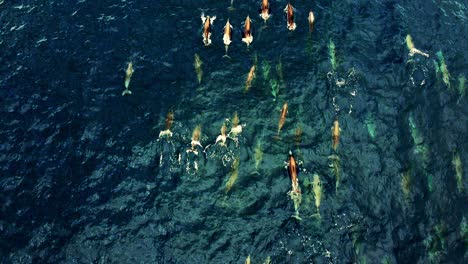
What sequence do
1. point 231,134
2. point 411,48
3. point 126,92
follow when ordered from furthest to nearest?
point 411,48 → point 126,92 → point 231,134

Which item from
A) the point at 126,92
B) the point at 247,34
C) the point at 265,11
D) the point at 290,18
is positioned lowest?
the point at 126,92

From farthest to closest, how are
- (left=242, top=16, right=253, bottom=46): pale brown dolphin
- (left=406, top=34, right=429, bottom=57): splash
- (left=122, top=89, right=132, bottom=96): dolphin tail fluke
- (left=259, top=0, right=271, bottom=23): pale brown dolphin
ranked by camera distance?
1. (left=259, top=0, right=271, bottom=23): pale brown dolphin
2. (left=242, top=16, right=253, bottom=46): pale brown dolphin
3. (left=406, top=34, right=429, bottom=57): splash
4. (left=122, top=89, right=132, bottom=96): dolphin tail fluke

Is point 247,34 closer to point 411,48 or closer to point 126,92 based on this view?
point 126,92

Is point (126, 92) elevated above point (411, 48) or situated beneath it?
situated beneath

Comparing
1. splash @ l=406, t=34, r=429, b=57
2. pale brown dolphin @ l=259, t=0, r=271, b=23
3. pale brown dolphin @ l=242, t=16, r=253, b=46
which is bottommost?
splash @ l=406, t=34, r=429, b=57

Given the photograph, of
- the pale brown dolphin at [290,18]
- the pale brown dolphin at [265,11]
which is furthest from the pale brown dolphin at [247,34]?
the pale brown dolphin at [290,18]

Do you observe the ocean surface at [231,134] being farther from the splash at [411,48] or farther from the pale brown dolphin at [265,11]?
the pale brown dolphin at [265,11]

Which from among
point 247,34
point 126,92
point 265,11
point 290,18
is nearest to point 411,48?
point 290,18

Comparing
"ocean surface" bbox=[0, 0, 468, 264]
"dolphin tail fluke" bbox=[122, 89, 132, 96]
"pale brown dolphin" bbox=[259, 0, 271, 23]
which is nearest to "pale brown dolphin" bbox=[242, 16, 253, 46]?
"ocean surface" bbox=[0, 0, 468, 264]

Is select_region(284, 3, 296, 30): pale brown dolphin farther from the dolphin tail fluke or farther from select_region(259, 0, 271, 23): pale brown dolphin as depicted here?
the dolphin tail fluke
